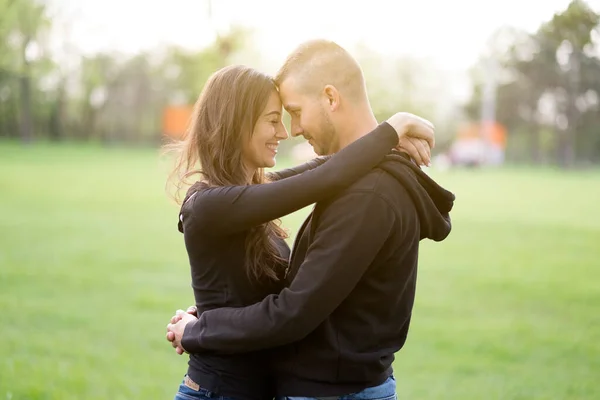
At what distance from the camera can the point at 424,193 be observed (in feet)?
7.91

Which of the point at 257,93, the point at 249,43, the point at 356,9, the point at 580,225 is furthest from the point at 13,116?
the point at 257,93

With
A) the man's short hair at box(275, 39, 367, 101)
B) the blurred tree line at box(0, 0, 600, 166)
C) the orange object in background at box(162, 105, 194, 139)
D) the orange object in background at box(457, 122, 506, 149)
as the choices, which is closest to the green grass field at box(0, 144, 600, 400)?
the man's short hair at box(275, 39, 367, 101)

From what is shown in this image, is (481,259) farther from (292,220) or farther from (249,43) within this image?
(249,43)

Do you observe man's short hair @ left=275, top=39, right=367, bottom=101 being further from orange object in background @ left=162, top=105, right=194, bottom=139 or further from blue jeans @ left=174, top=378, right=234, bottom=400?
orange object in background @ left=162, top=105, right=194, bottom=139

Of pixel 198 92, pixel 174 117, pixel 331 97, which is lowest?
pixel 331 97

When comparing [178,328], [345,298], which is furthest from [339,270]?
[178,328]

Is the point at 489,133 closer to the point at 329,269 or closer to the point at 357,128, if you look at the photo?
the point at 357,128

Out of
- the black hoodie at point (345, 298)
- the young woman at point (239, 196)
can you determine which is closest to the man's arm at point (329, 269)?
the black hoodie at point (345, 298)

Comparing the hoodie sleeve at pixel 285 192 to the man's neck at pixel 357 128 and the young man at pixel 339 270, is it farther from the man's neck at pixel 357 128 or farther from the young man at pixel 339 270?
the man's neck at pixel 357 128

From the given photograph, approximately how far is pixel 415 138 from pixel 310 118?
0.35 meters

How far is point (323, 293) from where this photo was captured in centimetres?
221

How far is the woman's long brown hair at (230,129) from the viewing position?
8.64 ft

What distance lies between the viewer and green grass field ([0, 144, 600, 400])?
636 centimetres

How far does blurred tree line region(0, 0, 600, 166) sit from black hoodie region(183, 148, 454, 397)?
26.9 m
